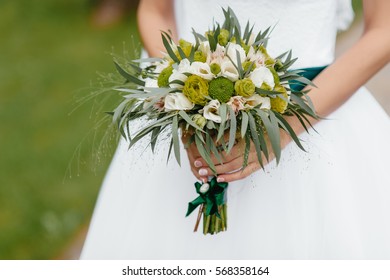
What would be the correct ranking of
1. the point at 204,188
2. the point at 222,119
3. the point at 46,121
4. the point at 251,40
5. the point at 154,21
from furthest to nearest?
the point at 46,121 < the point at 154,21 < the point at 204,188 < the point at 251,40 < the point at 222,119

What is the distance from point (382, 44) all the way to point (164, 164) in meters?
0.97

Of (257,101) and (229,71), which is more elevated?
(229,71)

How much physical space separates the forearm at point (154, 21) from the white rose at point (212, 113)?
760 mm

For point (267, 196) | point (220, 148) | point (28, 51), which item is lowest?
point (267, 196)

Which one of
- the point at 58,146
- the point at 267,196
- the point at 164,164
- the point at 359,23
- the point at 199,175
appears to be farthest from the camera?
the point at 359,23

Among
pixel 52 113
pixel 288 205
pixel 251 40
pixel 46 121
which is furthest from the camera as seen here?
pixel 52 113

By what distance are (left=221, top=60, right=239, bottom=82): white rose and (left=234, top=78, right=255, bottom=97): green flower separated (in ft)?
0.10

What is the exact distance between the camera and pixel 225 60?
2053 millimetres

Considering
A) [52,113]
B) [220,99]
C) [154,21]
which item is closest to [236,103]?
[220,99]

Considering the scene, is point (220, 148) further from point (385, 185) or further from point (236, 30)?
point (385, 185)

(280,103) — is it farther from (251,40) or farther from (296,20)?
(296,20)

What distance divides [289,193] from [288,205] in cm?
5

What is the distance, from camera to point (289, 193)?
243cm

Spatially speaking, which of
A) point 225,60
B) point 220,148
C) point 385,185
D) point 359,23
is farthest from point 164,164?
point 359,23
